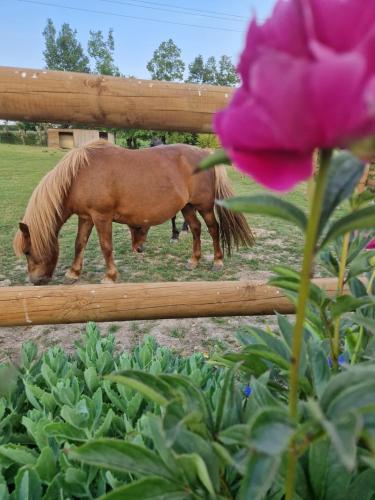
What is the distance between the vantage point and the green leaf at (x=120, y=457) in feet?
1.23

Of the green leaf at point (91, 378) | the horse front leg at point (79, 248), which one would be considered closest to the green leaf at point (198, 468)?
the green leaf at point (91, 378)

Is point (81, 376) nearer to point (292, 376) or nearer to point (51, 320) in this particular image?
point (51, 320)

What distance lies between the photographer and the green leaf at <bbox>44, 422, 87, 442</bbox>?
72cm

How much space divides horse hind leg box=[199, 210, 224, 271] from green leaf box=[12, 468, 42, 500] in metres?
3.37

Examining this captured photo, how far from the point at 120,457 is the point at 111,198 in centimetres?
295

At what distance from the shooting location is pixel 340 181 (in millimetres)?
304

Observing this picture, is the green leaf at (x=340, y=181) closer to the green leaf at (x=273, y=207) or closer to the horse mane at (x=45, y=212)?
the green leaf at (x=273, y=207)

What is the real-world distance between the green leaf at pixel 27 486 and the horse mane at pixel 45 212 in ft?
7.85

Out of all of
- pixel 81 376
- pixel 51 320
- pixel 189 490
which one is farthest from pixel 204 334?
pixel 189 490

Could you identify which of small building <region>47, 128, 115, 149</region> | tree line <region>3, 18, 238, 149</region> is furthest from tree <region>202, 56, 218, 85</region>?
small building <region>47, 128, 115, 149</region>

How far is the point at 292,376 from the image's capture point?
1.01 ft

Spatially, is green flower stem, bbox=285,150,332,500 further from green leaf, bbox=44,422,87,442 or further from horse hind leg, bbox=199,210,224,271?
horse hind leg, bbox=199,210,224,271

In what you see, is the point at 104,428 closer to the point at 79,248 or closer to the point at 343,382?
the point at 343,382

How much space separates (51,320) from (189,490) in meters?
1.02
